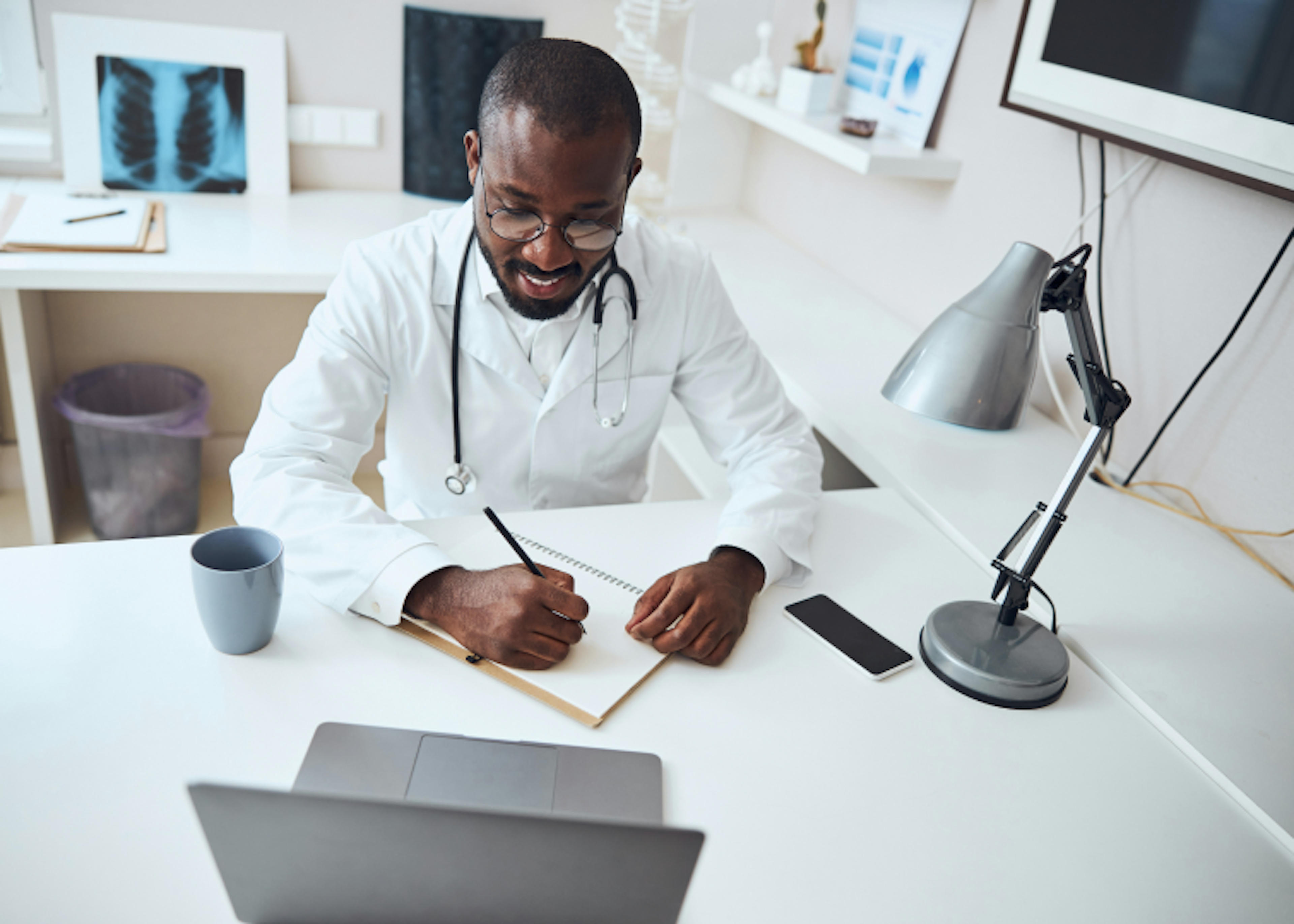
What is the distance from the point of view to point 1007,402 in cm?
125

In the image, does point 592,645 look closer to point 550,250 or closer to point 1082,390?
point 550,250

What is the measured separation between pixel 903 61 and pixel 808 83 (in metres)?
0.20

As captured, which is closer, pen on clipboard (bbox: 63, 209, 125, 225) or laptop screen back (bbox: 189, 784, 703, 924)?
laptop screen back (bbox: 189, 784, 703, 924)

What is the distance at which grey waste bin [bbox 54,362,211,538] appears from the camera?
2.18 metres

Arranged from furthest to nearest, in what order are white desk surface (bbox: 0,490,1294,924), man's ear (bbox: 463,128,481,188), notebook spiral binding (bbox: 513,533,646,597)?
1. man's ear (bbox: 463,128,481,188)
2. notebook spiral binding (bbox: 513,533,646,597)
3. white desk surface (bbox: 0,490,1294,924)

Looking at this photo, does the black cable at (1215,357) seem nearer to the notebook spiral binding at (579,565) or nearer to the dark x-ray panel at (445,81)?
the notebook spiral binding at (579,565)

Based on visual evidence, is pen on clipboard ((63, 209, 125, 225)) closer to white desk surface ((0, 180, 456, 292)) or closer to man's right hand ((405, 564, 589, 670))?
white desk surface ((0, 180, 456, 292))

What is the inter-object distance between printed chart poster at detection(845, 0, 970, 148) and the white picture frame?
53.3 inches

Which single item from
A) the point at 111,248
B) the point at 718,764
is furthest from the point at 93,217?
the point at 718,764

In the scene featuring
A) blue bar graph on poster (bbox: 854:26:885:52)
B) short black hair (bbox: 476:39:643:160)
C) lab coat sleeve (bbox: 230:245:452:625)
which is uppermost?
blue bar graph on poster (bbox: 854:26:885:52)

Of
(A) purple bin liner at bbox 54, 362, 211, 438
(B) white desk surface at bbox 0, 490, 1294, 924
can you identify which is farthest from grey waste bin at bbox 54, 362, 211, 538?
(B) white desk surface at bbox 0, 490, 1294, 924

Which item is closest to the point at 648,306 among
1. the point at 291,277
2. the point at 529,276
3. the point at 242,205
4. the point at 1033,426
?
the point at 529,276

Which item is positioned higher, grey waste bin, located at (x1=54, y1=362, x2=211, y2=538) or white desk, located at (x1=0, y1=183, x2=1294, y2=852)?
white desk, located at (x1=0, y1=183, x2=1294, y2=852)

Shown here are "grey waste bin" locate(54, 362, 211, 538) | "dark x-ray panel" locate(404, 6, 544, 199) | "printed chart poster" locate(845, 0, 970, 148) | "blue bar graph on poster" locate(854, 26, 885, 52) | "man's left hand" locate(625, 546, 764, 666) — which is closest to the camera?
"man's left hand" locate(625, 546, 764, 666)
